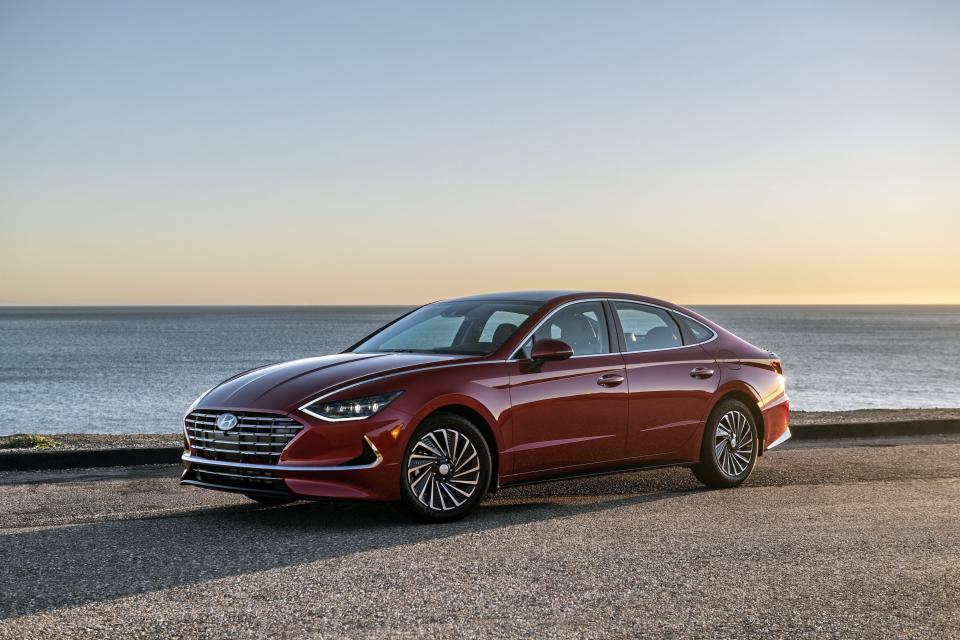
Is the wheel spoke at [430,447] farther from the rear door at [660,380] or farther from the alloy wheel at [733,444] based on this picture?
the alloy wheel at [733,444]

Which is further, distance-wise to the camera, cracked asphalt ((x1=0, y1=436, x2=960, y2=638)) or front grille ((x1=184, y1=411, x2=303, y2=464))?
front grille ((x1=184, y1=411, x2=303, y2=464))

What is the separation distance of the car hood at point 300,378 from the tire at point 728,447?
2602 mm

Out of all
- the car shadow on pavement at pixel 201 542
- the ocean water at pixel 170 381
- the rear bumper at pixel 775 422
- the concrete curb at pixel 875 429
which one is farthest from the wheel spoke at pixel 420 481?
the ocean water at pixel 170 381

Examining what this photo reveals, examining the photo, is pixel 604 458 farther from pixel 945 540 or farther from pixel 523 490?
pixel 945 540

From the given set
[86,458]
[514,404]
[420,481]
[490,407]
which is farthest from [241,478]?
[86,458]

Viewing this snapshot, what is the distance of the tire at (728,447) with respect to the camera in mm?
9266

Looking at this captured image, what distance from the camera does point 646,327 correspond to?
9.23m

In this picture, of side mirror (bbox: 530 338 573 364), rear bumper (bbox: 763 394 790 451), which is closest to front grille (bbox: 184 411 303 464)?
side mirror (bbox: 530 338 573 364)

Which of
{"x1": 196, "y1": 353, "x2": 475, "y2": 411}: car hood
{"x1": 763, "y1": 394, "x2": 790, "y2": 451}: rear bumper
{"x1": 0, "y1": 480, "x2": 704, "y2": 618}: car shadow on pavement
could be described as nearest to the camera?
{"x1": 0, "y1": 480, "x2": 704, "y2": 618}: car shadow on pavement

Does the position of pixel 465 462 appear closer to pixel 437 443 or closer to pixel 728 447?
pixel 437 443

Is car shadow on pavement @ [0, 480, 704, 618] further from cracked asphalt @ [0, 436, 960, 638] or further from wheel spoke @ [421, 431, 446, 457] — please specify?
wheel spoke @ [421, 431, 446, 457]

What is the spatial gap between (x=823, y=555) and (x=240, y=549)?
3.47 meters

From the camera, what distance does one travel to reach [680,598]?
540 cm

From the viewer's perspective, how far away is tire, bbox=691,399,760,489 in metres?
9.27
